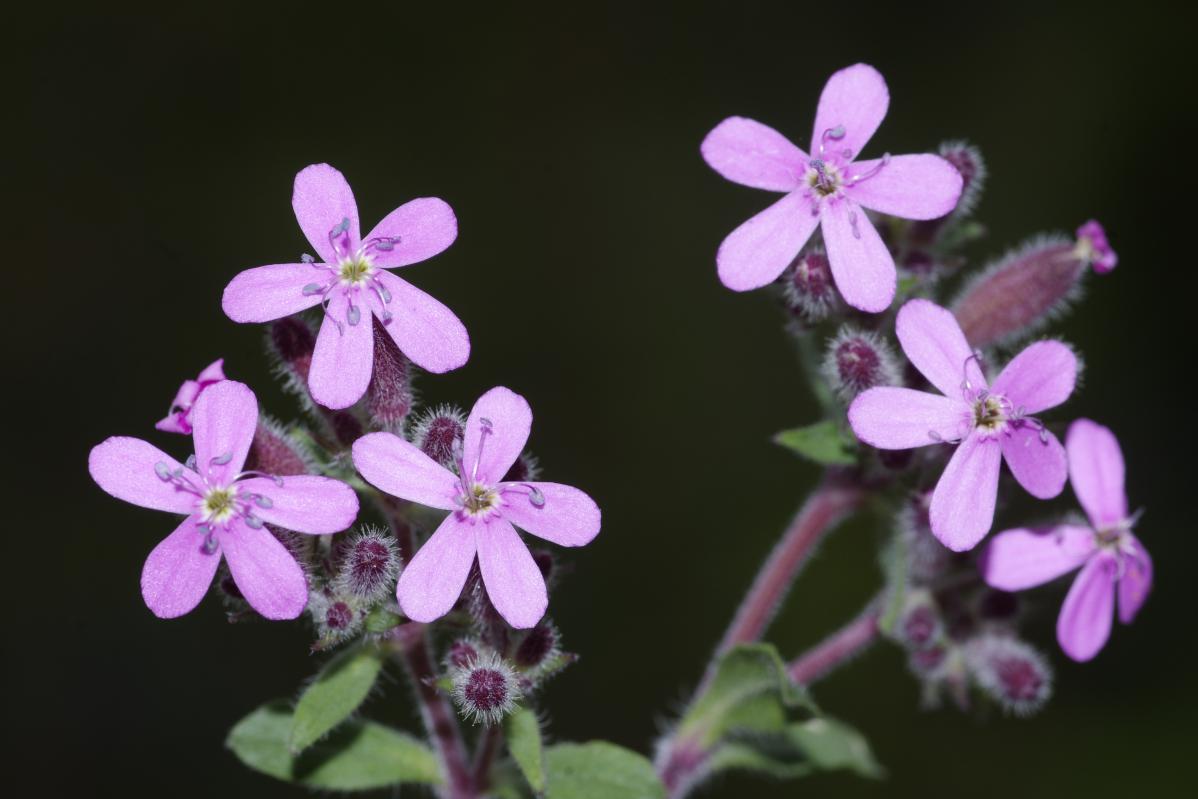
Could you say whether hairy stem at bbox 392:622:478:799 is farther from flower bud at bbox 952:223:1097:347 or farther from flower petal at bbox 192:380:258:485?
flower bud at bbox 952:223:1097:347

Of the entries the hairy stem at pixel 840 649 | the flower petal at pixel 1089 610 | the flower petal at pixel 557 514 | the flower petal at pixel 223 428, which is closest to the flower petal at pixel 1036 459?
the flower petal at pixel 1089 610

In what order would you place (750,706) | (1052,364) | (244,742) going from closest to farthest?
(1052,364) < (244,742) < (750,706)

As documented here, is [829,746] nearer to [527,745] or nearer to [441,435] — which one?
[527,745]

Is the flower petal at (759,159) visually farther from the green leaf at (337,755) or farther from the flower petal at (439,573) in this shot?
the green leaf at (337,755)

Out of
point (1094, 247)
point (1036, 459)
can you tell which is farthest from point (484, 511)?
point (1094, 247)

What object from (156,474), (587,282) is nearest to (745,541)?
(587,282)

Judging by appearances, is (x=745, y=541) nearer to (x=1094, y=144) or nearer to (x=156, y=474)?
(x=1094, y=144)
